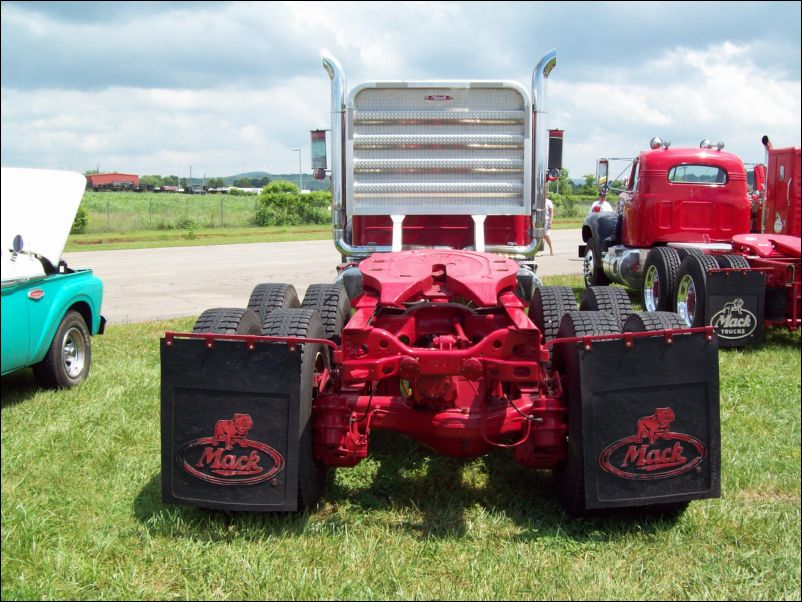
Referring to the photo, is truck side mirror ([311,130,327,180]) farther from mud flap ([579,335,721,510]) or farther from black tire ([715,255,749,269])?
black tire ([715,255,749,269])

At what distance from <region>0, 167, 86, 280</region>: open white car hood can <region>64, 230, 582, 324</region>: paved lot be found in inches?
27.0

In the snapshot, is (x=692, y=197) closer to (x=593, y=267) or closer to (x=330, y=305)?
(x=593, y=267)

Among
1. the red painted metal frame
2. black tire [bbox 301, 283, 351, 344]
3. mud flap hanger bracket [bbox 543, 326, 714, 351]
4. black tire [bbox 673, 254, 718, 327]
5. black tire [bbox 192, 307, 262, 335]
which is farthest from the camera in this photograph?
black tire [bbox 673, 254, 718, 327]

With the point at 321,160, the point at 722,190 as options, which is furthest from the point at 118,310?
the point at 722,190

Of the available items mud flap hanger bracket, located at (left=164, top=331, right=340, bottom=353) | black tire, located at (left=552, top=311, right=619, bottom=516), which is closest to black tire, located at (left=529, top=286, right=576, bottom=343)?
black tire, located at (left=552, top=311, right=619, bottom=516)

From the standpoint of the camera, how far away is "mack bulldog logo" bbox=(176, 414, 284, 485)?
3.93m

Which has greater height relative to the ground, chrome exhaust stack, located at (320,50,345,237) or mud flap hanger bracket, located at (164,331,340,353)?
chrome exhaust stack, located at (320,50,345,237)

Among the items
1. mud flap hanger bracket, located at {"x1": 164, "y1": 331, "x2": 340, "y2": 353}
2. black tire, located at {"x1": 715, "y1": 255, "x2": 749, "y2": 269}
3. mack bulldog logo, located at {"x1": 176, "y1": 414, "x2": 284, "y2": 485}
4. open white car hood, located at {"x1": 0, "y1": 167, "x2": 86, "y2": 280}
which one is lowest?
mack bulldog logo, located at {"x1": 176, "y1": 414, "x2": 284, "y2": 485}

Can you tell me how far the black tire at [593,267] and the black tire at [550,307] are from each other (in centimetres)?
870

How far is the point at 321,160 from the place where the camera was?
23.0ft

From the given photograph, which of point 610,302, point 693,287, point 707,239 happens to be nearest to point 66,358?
point 610,302

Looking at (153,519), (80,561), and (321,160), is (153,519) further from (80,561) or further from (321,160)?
(321,160)

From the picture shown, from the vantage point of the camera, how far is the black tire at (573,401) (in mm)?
4000

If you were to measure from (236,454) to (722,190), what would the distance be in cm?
1035
